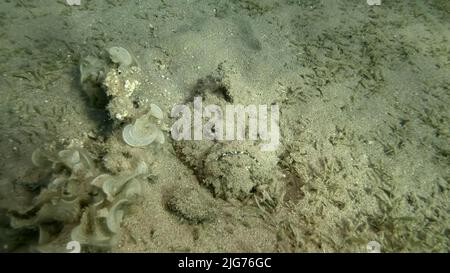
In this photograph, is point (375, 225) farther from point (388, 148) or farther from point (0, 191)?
point (0, 191)

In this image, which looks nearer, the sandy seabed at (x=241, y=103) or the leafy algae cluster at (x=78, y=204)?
the leafy algae cluster at (x=78, y=204)

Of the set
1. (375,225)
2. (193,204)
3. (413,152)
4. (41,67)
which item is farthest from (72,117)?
(413,152)

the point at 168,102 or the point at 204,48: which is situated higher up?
the point at 204,48

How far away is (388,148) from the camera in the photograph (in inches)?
142

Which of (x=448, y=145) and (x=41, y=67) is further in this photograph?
(x=41, y=67)

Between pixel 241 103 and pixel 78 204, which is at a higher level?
pixel 241 103

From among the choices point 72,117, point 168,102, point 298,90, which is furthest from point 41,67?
point 298,90

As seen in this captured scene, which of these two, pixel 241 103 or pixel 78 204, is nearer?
pixel 78 204

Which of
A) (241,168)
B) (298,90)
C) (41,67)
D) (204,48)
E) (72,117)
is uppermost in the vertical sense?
(204,48)

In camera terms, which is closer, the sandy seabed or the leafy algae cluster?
the leafy algae cluster

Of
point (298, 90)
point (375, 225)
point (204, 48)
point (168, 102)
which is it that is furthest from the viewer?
point (204, 48)
